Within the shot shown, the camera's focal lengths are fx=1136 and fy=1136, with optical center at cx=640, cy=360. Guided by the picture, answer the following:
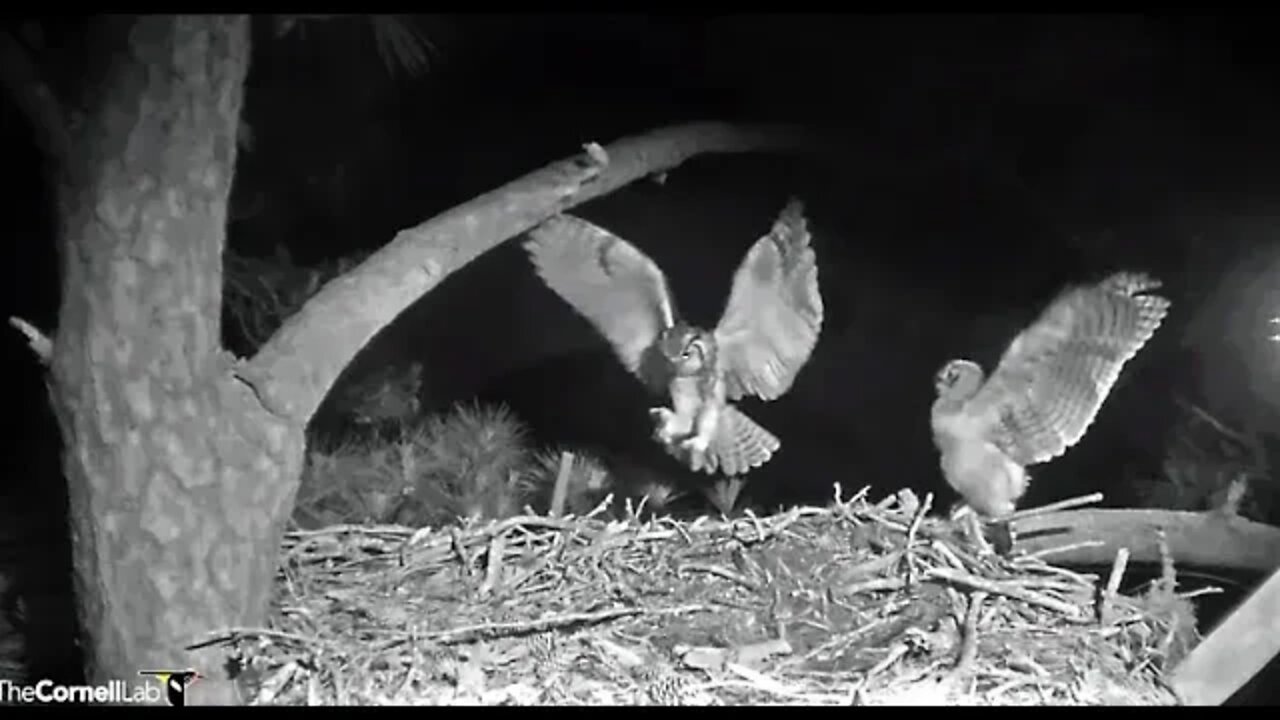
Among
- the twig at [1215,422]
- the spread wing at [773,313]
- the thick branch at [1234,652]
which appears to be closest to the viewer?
the thick branch at [1234,652]

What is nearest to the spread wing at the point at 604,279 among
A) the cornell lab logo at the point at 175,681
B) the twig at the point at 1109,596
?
the twig at the point at 1109,596

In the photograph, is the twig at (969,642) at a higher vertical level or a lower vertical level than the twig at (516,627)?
lower

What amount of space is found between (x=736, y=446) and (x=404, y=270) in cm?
73

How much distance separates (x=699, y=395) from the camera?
1.73 meters

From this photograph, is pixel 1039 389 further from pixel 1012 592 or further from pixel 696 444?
pixel 696 444

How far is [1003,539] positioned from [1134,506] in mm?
613

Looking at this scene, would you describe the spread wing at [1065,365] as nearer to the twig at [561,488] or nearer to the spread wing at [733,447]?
the spread wing at [733,447]

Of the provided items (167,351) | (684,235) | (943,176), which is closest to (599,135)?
(684,235)

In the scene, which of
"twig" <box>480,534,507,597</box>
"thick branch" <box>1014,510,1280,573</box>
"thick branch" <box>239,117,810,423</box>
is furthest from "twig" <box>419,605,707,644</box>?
"thick branch" <box>1014,510,1280,573</box>

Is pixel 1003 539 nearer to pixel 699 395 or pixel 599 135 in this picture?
pixel 699 395

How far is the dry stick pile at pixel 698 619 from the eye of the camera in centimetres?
110

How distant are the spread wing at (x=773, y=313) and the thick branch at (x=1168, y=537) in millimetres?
446

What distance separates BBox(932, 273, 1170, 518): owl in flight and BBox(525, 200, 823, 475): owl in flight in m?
0.25
